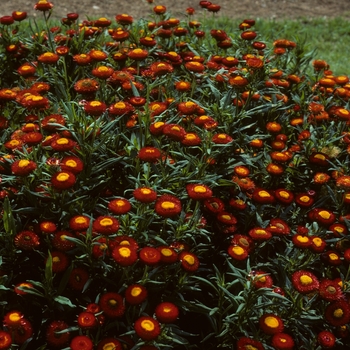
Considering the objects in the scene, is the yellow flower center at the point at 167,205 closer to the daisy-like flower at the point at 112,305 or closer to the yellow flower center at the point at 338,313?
the daisy-like flower at the point at 112,305

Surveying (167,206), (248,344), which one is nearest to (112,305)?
(167,206)

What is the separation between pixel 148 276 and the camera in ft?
7.68

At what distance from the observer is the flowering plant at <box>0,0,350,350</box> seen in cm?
228

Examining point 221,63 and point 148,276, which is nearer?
point 148,276

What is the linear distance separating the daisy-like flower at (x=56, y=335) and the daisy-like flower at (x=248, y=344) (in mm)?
688

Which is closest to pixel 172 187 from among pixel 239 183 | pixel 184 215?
pixel 184 215

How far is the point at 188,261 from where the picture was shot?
2350 millimetres

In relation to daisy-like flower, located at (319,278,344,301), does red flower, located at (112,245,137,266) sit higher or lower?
higher

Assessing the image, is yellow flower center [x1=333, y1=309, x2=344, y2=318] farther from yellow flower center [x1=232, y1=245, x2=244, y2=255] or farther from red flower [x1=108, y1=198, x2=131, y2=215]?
red flower [x1=108, y1=198, x2=131, y2=215]

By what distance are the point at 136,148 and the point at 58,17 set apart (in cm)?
653

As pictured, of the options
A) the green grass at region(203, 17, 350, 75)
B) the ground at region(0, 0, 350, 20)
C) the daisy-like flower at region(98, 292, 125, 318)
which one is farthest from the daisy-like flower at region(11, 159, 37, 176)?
the ground at region(0, 0, 350, 20)

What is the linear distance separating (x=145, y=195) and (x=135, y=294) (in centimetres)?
42

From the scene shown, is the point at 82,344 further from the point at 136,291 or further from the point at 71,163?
the point at 71,163

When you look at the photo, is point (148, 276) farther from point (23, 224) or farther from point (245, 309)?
point (23, 224)
